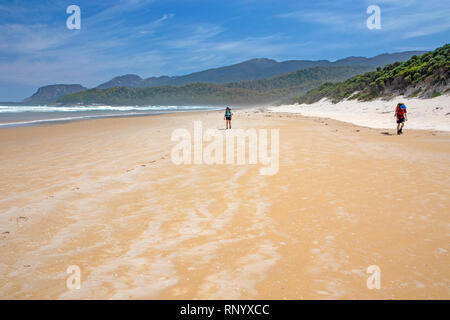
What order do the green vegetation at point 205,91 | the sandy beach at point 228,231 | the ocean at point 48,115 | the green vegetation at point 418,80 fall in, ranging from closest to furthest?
1. the sandy beach at point 228,231
2. the green vegetation at point 418,80
3. the ocean at point 48,115
4. the green vegetation at point 205,91

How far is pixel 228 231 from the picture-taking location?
3760mm

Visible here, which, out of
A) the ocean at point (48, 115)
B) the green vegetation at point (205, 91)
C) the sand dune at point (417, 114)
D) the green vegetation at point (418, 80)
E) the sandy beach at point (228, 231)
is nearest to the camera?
the sandy beach at point (228, 231)

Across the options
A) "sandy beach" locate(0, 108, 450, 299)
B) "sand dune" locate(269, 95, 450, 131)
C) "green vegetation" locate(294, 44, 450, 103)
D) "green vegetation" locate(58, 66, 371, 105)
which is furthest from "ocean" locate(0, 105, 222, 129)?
"green vegetation" locate(58, 66, 371, 105)

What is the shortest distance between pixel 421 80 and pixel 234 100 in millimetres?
117215

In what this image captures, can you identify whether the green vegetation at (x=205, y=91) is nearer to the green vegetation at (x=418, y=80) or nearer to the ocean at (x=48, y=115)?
the ocean at (x=48, y=115)

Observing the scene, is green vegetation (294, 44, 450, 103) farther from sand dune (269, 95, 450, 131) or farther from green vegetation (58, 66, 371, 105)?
green vegetation (58, 66, 371, 105)

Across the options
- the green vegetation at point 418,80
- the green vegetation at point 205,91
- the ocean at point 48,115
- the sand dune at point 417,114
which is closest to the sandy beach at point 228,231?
the sand dune at point 417,114

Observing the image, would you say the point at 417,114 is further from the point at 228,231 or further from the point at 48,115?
the point at 48,115

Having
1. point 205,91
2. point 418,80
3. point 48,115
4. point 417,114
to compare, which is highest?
point 205,91

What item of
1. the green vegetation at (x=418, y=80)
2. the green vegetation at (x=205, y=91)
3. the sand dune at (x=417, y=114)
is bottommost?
the sand dune at (x=417, y=114)

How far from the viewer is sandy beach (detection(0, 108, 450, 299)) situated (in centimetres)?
264

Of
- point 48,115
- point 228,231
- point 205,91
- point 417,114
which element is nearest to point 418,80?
point 417,114

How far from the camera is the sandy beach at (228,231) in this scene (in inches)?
104

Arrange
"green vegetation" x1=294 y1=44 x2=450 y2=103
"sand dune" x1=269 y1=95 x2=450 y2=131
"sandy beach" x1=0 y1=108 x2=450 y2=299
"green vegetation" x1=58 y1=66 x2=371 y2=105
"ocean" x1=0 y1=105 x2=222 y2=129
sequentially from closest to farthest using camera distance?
"sandy beach" x1=0 y1=108 x2=450 y2=299 < "sand dune" x1=269 y1=95 x2=450 y2=131 < "green vegetation" x1=294 y1=44 x2=450 y2=103 < "ocean" x1=0 y1=105 x2=222 y2=129 < "green vegetation" x1=58 y1=66 x2=371 y2=105
